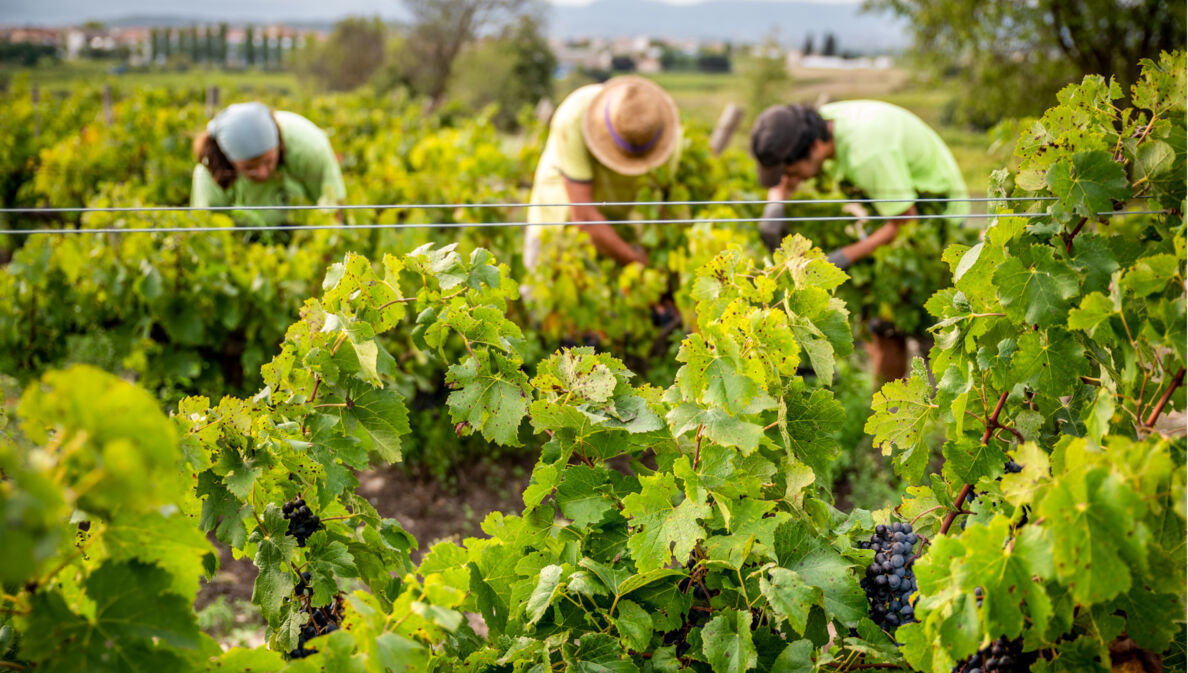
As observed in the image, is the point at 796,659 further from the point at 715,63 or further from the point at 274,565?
the point at 715,63

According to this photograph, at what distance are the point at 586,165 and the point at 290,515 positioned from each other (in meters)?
3.36

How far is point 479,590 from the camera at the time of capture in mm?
1757

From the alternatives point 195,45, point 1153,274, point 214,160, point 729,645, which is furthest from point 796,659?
point 195,45

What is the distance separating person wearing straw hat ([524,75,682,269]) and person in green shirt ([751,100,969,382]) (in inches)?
21.6

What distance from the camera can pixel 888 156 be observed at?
4484mm

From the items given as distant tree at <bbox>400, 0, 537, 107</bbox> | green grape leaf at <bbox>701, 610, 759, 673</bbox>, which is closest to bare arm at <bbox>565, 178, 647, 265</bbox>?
green grape leaf at <bbox>701, 610, 759, 673</bbox>

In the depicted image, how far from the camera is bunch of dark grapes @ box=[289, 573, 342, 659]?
5.66 ft

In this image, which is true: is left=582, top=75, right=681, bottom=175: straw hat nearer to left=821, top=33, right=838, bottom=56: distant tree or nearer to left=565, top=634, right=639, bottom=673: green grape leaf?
left=565, top=634, right=639, bottom=673: green grape leaf

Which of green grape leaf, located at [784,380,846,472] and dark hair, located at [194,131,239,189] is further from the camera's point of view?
dark hair, located at [194,131,239,189]

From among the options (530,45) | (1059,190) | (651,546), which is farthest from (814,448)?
(530,45)

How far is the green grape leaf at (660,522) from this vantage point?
1.46 metres

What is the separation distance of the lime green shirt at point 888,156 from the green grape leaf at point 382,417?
3.34 m

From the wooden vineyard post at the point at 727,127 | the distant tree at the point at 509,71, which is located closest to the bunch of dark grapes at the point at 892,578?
the wooden vineyard post at the point at 727,127

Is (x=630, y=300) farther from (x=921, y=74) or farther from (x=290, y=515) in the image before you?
(x=921, y=74)
